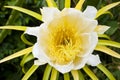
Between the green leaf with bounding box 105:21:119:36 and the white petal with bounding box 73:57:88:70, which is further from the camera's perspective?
→ the green leaf with bounding box 105:21:119:36

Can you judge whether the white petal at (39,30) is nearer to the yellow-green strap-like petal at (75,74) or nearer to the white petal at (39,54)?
the white petal at (39,54)

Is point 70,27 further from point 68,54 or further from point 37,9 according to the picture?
point 37,9

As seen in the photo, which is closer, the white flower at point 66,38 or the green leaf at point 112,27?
the white flower at point 66,38

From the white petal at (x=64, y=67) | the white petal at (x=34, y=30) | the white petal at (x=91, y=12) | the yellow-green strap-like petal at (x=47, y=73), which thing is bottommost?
the yellow-green strap-like petal at (x=47, y=73)

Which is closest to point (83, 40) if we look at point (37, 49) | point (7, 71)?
point (37, 49)

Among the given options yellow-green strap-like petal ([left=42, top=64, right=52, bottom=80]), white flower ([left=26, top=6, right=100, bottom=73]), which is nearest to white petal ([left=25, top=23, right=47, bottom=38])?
white flower ([left=26, top=6, right=100, bottom=73])

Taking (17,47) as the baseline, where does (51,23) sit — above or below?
above

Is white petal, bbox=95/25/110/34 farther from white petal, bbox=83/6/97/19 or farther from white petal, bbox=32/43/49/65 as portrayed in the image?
white petal, bbox=32/43/49/65

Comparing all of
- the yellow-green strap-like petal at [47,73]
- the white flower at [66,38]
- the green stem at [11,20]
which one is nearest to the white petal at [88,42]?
the white flower at [66,38]
